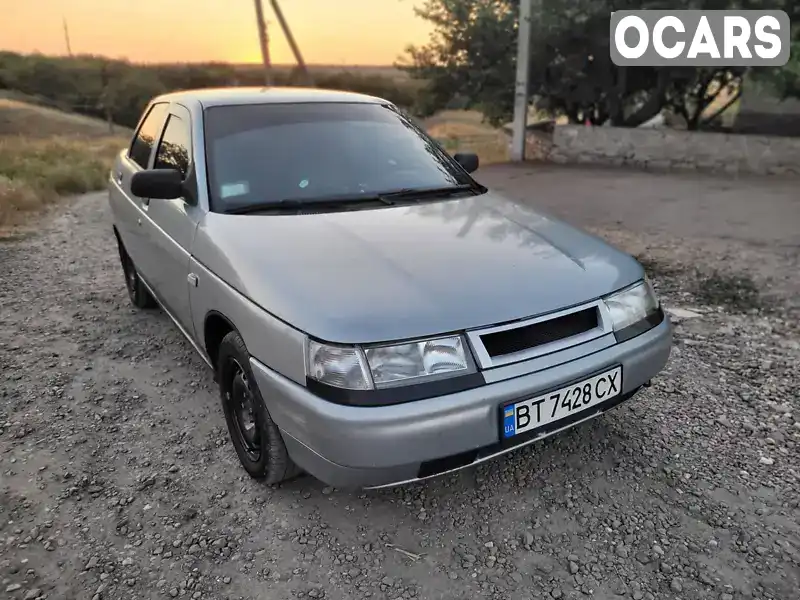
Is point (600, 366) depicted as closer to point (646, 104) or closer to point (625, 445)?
point (625, 445)

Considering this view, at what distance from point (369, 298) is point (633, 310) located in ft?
3.70

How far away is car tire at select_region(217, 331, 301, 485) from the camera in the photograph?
2.37 meters

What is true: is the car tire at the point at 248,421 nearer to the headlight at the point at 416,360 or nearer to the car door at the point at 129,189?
the headlight at the point at 416,360

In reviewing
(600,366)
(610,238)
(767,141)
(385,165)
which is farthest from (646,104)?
(600,366)

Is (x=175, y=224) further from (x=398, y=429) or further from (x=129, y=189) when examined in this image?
(x=398, y=429)

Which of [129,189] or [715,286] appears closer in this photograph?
[129,189]

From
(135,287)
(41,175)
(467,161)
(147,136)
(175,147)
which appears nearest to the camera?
(175,147)

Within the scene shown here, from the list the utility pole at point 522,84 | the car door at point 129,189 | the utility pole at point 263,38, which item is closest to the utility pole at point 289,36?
the utility pole at point 263,38

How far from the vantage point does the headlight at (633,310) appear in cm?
241

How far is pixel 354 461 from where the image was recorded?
1.99m

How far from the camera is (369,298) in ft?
6.96

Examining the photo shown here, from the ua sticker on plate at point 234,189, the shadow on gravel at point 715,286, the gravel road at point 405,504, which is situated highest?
the ua sticker on plate at point 234,189

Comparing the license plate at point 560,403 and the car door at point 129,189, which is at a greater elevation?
the car door at point 129,189

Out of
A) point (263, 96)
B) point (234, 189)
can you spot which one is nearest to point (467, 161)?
point (263, 96)
